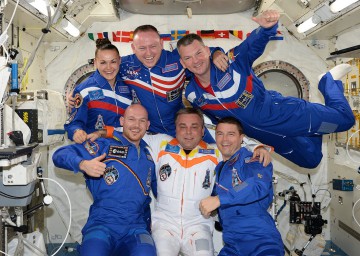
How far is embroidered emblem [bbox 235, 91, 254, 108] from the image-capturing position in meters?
3.44

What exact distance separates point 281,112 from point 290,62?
2716 mm

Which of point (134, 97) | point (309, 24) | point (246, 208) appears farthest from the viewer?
point (309, 24)

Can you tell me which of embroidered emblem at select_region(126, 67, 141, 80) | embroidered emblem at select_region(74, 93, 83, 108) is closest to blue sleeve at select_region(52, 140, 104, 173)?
embroidered emblem at select_region(74, 93, 83, 108)

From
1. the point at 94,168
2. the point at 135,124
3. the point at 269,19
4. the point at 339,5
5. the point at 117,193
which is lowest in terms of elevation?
the point at 117,193

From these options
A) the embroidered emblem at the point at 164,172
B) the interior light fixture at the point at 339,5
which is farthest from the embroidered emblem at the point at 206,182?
the interior light fixture at the point at 339,5

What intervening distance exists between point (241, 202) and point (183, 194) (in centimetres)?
65

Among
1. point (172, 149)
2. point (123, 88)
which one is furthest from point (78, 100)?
point (172, 149)

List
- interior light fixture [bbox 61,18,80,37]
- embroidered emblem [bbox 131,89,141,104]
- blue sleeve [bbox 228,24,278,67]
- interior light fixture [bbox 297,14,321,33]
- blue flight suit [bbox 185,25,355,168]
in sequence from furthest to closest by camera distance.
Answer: interior light fixture [bbox 61,18,80,37], interior light fixture [bbox 297,14,321,33], embroidered emblem [bbox 131,89,141,104], blue flight suit [bbox 185,25,355,168], blue sleeve [bbox 228,24,278,67]

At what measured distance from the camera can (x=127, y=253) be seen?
2.91 m

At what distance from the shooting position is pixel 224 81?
341 cm

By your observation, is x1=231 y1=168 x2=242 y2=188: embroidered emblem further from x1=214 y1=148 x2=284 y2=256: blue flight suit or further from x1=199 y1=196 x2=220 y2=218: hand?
x1=199 y1=196 x2=220 y2=218: hand

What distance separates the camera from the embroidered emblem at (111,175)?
3.28m

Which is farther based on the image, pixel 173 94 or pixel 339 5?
pixel 339 5

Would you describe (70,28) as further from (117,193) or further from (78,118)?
(117,193)
